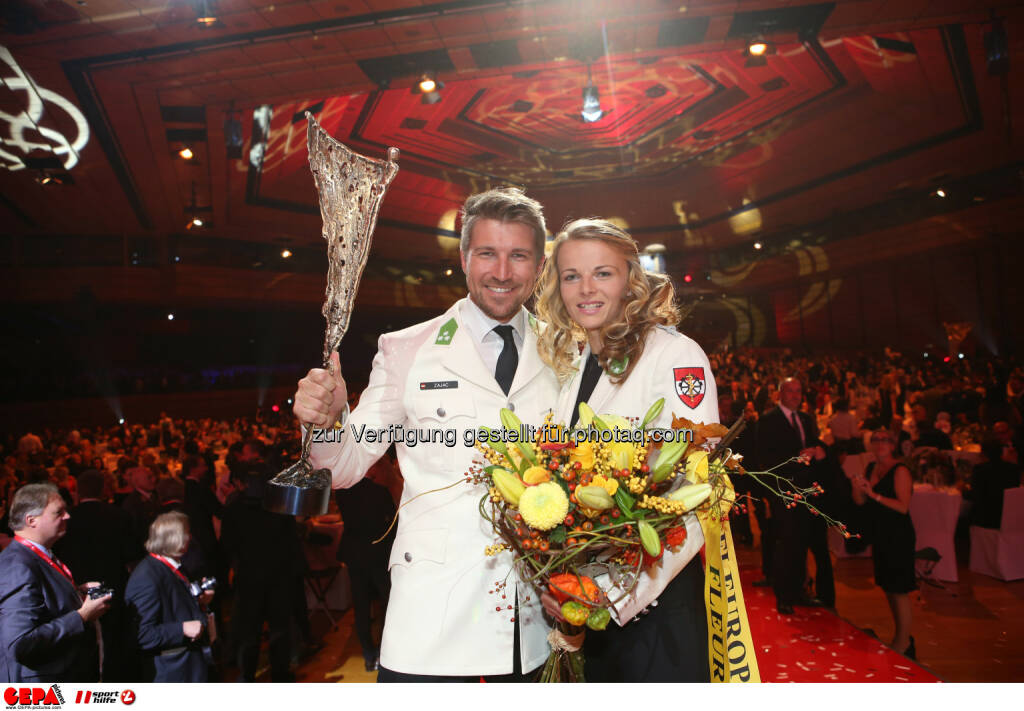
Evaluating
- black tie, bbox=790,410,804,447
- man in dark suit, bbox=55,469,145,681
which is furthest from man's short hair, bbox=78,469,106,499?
black tie, bbox=790,410,804,447

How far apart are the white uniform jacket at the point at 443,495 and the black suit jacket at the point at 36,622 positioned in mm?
1608

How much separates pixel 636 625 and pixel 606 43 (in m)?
4.74

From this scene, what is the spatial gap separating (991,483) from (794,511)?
6.14ft

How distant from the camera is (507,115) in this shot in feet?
27.7

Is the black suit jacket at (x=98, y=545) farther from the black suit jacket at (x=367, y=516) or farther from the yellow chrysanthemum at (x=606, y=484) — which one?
the yellow chrysanthemum at (x=606, y=484)

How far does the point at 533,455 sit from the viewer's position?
5.06ft

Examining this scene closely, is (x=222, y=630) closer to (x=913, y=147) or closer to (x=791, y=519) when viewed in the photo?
(x=791, y=519)

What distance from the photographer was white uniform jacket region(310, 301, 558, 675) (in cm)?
184

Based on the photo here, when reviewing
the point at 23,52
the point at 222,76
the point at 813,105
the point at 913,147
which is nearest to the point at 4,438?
the point at 23,52

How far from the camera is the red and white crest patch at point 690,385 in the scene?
1.76 meters

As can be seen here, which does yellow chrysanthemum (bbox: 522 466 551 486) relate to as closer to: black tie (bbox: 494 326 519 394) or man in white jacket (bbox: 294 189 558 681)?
man in white jacket (bbox: 294 189 558 681)

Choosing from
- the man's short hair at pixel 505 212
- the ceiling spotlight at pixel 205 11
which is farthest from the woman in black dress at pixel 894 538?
the ceiling spotlight at pixel 205 11
